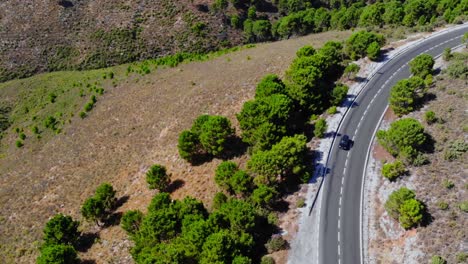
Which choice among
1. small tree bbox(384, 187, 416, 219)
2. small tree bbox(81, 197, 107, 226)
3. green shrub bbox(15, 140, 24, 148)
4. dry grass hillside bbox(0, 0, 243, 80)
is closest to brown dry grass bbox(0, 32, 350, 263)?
green shrub bbox(15, 140, 24, 148)

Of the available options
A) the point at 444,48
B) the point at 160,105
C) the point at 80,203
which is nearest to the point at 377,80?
the point at 444,48

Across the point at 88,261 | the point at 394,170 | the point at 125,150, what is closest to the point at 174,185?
the point at 125,150

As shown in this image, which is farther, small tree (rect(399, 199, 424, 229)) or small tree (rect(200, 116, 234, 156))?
small tree (rect(200, 116, 234, 156))

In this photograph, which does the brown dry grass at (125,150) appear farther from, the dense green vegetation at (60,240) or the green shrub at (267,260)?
the green shrub at (267,260)

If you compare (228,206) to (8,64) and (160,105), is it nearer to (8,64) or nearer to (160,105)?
(160,105)

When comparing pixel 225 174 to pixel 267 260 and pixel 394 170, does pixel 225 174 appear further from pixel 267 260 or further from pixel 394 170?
pixel 394 170

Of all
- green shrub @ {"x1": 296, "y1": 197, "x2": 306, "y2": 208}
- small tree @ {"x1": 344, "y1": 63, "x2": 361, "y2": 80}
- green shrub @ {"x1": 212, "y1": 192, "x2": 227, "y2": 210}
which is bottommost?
green shrub @ {"x1": 296, "y1": 197, "x2": 306, "y2": 208}

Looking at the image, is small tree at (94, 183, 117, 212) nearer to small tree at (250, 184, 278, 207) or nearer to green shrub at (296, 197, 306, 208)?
small tree at (250, 184, 278, 207)

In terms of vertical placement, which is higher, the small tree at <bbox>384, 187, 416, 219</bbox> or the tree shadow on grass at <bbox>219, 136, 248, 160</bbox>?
the tree shadow on grass at <bbox>219, 136, 248, 160</bbox>
